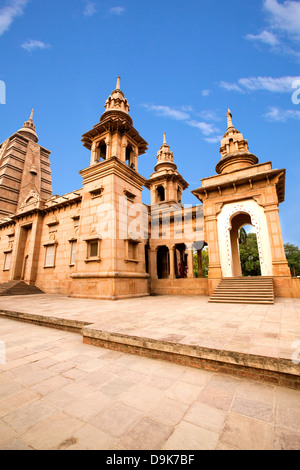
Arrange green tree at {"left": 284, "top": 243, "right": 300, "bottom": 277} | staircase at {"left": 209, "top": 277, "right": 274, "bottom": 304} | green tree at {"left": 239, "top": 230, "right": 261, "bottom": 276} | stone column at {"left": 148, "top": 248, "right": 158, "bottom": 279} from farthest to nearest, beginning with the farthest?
green tree at {"left": 284, "top": 243, "right": 300, "bottom": 277}
green tree at {"left": 239, "top": 230, "right": 261, "bottom": 276}
stone column at {"left": 148, "top": 248, "right": 158, "bottom": 279}
staircase at {"left": 209, "top": 277, "right": 274, "bottom": 304}

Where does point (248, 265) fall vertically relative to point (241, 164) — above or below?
below

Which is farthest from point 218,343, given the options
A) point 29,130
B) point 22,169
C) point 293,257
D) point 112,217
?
point 29,130

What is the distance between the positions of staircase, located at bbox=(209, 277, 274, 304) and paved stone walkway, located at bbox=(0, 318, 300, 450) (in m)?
7.60

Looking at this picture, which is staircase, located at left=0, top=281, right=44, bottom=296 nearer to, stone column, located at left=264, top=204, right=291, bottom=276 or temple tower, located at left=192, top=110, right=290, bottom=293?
temple tower, located at left=192, top=110, right=290, bottom=293

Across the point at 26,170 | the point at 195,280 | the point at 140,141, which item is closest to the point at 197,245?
the point at 195,280

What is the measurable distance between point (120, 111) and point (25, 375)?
17.1 meters

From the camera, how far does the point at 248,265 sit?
34.2m

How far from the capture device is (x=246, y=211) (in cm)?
1311

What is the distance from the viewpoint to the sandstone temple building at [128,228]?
12250 millimetres

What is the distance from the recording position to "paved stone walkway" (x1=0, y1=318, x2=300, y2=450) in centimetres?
179
